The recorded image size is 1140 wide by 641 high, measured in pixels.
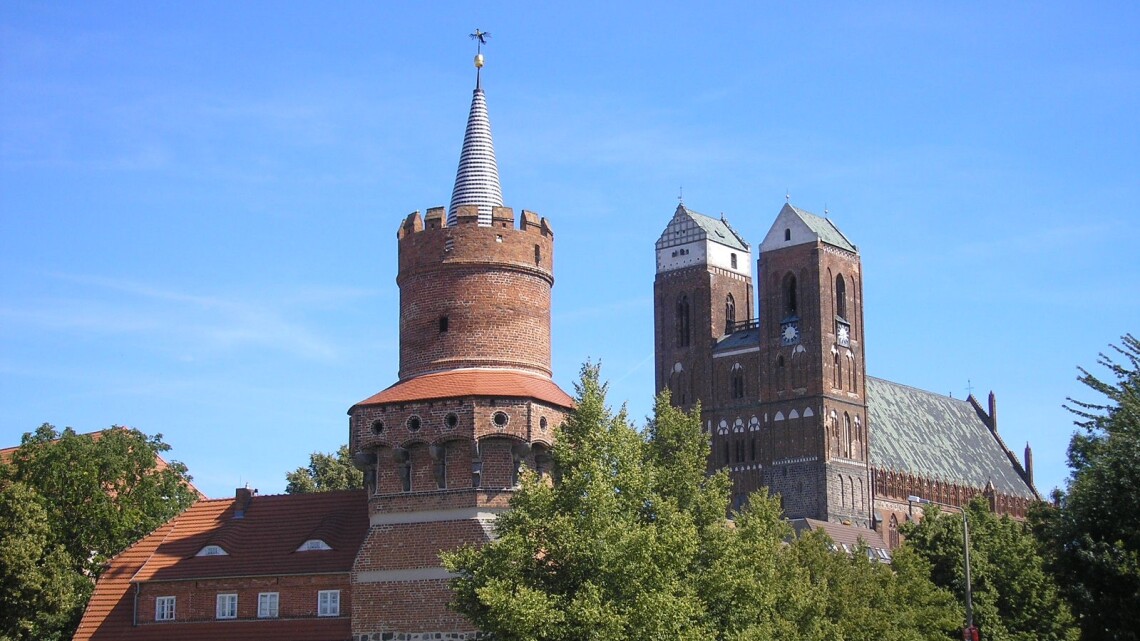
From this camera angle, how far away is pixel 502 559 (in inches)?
1585

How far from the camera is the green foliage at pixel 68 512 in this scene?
58281 millimetres

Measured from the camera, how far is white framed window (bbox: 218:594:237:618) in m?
53.2

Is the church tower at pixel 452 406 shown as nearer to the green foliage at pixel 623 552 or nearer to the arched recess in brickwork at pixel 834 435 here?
the green foliage at pixel 623 552

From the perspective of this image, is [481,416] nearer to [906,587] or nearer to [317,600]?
[317,600]

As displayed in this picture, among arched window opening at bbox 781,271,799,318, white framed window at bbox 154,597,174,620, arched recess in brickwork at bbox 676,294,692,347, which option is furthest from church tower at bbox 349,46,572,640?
arched recess in brickwork at bbox 676,294,692,347

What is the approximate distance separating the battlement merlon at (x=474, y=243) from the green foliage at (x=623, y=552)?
6572 mm

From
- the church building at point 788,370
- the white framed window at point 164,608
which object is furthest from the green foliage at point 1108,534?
the church building at point 788,370

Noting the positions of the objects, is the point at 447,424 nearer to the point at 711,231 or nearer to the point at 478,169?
the point at 478,169

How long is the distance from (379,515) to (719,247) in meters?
109

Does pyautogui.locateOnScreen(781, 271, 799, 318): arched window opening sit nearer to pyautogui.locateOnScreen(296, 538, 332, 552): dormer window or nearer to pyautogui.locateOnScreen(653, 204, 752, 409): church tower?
pyautogui.locateOnScreen(653, 204, 752, 409): church tower

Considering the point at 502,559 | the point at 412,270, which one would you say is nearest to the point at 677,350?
the point at 412,270

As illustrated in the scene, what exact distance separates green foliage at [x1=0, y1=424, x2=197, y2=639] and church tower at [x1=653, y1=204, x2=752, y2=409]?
3421 inches

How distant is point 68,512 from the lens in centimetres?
6234

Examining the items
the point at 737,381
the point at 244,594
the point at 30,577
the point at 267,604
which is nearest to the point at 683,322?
the point at 737,381
